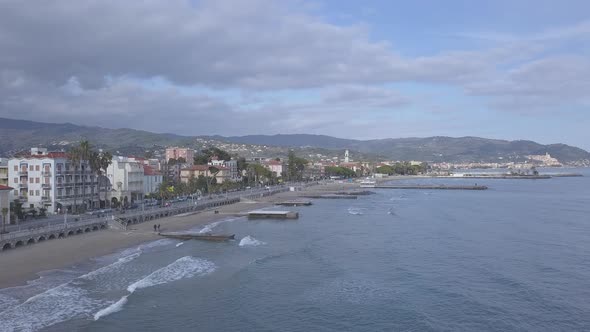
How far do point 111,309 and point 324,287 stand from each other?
448 inches

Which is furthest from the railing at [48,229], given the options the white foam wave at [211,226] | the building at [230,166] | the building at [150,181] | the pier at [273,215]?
the building at [230,166]

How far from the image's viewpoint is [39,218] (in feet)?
182

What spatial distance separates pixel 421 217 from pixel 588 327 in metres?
46.0

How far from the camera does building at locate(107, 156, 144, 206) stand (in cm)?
7675

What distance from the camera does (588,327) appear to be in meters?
22.7

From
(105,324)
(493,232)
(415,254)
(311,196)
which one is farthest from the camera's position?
(311,196)

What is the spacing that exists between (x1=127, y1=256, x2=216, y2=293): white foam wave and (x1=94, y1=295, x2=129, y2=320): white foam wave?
2192mm

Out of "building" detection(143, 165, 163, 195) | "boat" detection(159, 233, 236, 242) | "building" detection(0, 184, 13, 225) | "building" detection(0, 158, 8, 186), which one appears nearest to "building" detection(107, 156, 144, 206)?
"building" detection(143, 165, 163, 195)

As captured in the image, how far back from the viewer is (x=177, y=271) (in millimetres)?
32875

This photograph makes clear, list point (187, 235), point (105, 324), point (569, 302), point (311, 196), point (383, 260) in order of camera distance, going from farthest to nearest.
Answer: point (311, 196), point (187, 235), point (383, 260), point (569, 302), point (105, 324)

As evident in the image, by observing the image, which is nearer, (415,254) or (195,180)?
(415,254)

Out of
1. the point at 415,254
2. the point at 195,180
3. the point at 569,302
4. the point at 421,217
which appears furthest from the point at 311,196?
the point at 569,302

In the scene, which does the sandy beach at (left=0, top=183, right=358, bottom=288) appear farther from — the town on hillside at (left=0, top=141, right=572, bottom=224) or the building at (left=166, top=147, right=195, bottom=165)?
the building at (left=166, top=147, right=195, bottom=165)

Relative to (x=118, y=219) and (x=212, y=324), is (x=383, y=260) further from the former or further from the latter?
(x=118, y=219)
